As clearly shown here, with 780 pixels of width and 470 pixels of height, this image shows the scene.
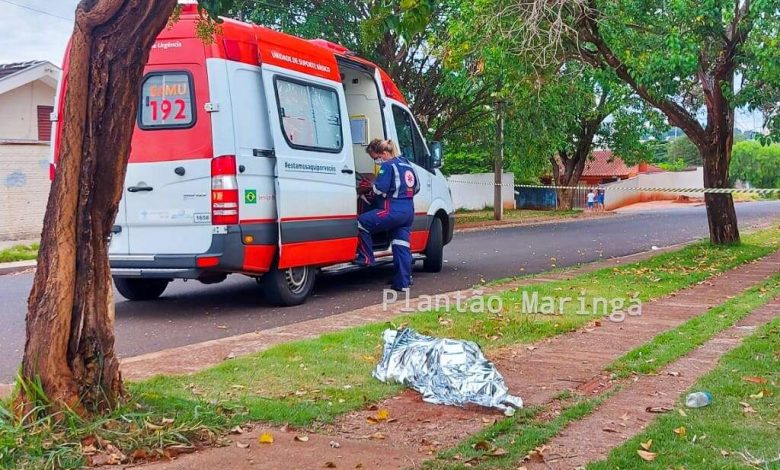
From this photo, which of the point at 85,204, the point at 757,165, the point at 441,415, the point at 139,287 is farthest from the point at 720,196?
the point at 757,165

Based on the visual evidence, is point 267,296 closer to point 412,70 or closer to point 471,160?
point 412,70

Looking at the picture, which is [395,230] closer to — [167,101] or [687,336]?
[167,101]

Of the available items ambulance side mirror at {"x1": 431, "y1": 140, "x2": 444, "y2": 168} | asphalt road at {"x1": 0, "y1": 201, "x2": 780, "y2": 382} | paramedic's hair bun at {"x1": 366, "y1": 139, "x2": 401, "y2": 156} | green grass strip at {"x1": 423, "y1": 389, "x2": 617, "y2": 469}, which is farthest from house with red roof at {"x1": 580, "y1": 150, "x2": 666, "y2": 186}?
green grass strip at {"x1": 423, "y1": 389, "x2": 617, "y2": 469}

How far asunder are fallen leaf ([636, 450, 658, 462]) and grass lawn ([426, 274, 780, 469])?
14 centimetres

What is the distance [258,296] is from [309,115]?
2377 mm

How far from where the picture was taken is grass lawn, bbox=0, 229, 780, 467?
14.2 ft

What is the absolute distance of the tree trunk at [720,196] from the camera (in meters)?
15.4

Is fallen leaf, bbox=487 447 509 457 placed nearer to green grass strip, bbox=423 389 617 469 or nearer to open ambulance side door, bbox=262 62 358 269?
green grass strip, bbox=423 389 617 469

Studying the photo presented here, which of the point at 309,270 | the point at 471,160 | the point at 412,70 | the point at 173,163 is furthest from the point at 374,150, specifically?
the point at 471,160

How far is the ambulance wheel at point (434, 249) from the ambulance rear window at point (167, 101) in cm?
488

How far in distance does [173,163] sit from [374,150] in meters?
2.69

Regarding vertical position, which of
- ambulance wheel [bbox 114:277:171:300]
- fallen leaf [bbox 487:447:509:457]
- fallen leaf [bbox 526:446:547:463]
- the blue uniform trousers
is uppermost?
the blue uniform trousers

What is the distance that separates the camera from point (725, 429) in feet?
15.5

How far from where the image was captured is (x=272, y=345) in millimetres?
7070
